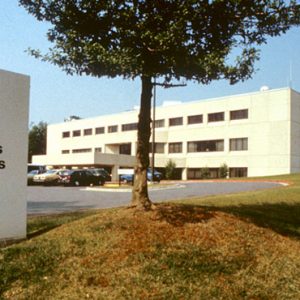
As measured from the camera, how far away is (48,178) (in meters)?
32.8

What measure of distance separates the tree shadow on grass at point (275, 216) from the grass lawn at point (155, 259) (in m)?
0.36

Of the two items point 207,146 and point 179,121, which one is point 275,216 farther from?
point 179,121

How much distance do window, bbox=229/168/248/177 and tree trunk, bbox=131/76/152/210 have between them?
44703 millimetres

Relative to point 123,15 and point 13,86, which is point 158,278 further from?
point 123,15

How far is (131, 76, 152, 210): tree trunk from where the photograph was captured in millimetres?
9016

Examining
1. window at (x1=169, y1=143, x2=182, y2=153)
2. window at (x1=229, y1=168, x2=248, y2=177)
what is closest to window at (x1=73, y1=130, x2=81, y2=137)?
window at (x1=169, y1=143, x2=182, y2=153)

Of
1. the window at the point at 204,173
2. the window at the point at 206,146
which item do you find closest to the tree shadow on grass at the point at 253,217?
the window at the point at 204,173

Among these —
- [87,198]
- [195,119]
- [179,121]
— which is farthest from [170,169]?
[87,198]

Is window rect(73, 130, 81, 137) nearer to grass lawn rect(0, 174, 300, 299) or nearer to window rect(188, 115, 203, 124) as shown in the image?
window rect(188, 115, 203, 124)

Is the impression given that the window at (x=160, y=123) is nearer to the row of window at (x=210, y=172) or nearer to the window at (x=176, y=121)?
the window at (x=176, y=121)

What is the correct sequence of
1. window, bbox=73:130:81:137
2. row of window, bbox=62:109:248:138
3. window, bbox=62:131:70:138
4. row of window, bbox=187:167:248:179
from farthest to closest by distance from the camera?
window, bbox=62:131:70:138 < window, bbox=73:130:81:137 < row of window, bbox=62:109:248:138 < row of window, bbox=187:167:248:179

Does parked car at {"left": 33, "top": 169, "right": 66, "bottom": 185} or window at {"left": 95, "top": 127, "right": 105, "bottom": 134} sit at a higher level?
window at {"left": 95, "top": 127, "right": 105, "bottom": 134}

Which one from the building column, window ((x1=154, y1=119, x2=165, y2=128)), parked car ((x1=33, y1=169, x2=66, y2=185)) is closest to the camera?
parked car ((x1=33, y1=169, x2=66, y2=185))

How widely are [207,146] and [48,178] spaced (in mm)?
29359
